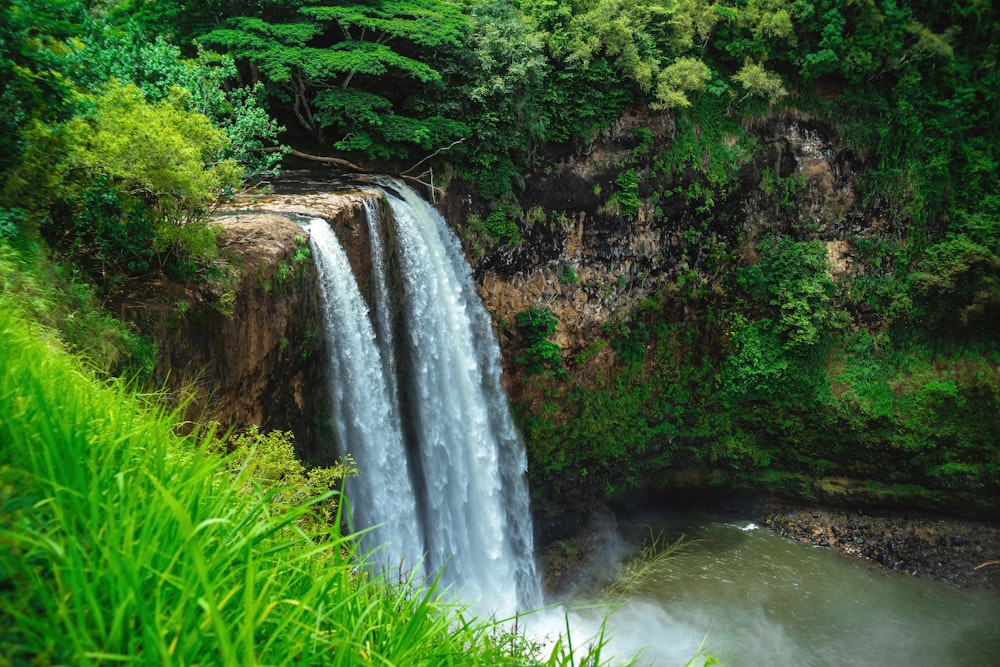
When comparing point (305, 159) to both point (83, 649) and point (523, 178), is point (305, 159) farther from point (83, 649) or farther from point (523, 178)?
point (83, 649)

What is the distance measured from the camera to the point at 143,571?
130 cm

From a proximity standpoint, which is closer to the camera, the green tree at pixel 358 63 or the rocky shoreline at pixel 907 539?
the green tree at pixel 358 63

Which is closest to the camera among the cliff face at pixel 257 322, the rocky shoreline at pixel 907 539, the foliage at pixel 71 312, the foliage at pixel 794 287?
the foliage at pixel 71 312

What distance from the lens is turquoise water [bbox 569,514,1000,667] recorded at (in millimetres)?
10039

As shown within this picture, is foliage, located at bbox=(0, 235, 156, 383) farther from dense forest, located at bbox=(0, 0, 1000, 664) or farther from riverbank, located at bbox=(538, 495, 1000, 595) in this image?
riverbank, located at bbox=(538, 495, 1000, 595)

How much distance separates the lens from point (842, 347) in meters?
13.9

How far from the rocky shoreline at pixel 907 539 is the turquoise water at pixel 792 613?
31cm

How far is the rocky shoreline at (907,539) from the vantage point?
1214 cm

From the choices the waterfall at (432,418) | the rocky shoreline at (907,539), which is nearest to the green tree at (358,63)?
the waterfall at (432,418)

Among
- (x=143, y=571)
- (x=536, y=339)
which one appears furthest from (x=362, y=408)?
(x=143, y=571)

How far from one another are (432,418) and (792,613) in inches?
323

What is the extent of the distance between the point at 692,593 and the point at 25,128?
41.4ft

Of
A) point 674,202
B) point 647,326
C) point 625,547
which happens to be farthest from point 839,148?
point 625,547

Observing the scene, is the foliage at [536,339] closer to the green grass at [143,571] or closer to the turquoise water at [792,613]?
the turquoise water at [792,613]
